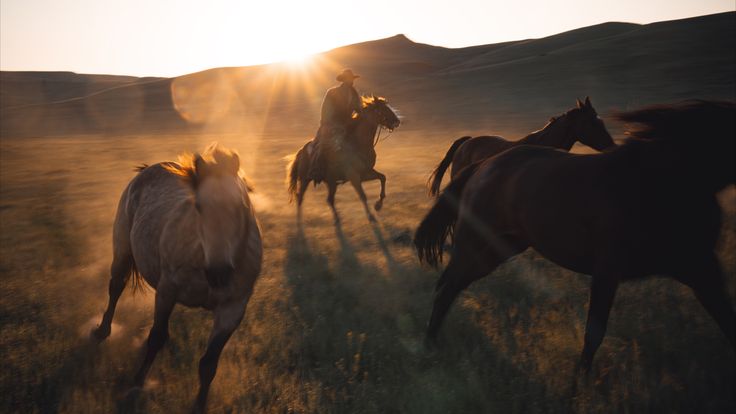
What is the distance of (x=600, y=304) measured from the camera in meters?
3.55

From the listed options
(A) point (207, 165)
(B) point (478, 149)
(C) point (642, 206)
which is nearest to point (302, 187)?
(B) point (478, 149)

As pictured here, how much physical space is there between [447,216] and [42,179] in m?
19.1

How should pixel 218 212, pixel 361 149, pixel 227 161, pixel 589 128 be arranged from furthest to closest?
pixel 361 149 < pixel 589 128 < pixel 227 161 < pixel 218 212

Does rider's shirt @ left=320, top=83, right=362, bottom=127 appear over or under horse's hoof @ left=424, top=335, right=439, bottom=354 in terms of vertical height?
over

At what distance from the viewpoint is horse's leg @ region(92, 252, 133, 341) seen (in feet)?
15.7

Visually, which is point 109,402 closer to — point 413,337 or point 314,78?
point 413,337

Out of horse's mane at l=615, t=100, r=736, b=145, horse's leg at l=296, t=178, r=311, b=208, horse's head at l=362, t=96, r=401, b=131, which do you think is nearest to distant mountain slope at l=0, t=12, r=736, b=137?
horse's head at l=362, t=96, r=401, b=131

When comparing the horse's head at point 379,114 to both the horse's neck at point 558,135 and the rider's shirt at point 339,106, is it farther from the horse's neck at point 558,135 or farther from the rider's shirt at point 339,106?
the horse's neck at point 558,135

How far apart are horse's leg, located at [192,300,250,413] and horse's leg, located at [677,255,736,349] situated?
326cm

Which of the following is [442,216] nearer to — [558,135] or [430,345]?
[430,345]

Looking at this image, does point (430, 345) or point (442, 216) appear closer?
point (430, 345)

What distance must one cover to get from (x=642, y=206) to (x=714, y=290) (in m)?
0.76

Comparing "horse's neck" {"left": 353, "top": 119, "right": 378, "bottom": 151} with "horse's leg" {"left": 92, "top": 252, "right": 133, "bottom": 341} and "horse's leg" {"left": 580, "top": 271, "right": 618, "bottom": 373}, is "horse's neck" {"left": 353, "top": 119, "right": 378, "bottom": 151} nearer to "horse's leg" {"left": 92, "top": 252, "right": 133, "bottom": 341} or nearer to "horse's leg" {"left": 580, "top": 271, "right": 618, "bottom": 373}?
"horse's leg" {"left": 92, "top": 252, "right": 133, "bottom": 341}

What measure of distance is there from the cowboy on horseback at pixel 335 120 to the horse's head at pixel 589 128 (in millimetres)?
4547
